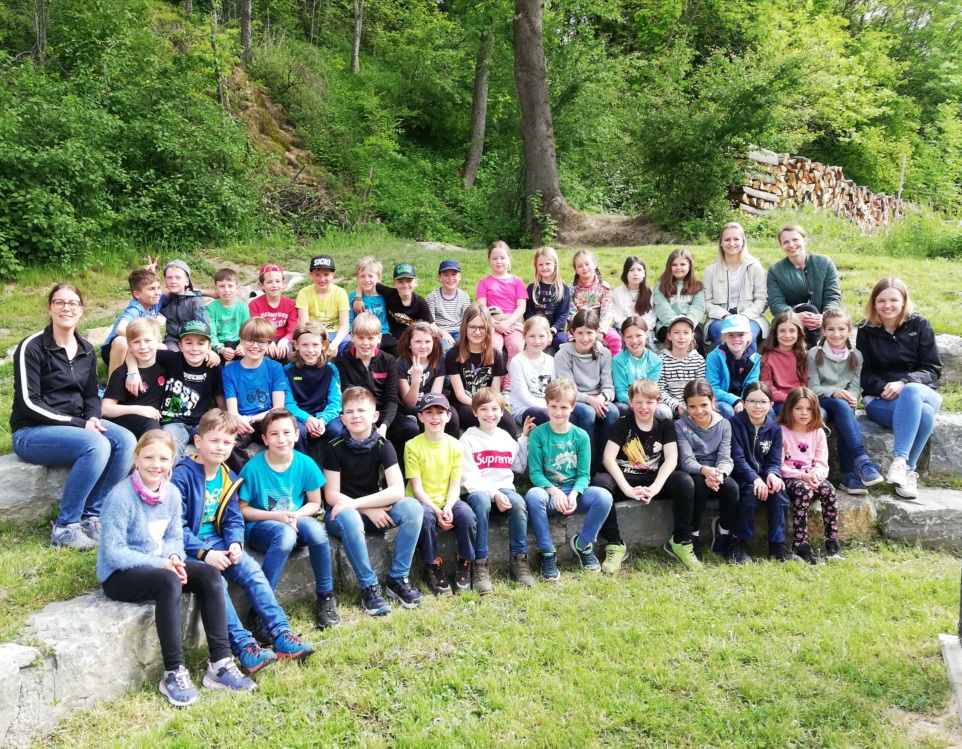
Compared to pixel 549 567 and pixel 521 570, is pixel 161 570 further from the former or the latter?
pixel 549 567

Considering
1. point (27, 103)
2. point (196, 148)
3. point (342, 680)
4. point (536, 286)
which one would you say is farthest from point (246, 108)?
point (342, 680)

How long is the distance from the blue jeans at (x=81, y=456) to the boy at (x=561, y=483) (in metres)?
2.48

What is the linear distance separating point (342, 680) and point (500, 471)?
1.74 metres

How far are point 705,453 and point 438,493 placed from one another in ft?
5.97

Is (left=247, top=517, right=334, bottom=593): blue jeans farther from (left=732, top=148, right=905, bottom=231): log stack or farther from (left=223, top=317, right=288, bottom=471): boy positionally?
(left=732, top=148, right=905, bottom=231): log stack

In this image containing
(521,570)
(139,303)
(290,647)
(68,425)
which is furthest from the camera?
(139,303)

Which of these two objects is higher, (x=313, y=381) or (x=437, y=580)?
(x=313, y=381)

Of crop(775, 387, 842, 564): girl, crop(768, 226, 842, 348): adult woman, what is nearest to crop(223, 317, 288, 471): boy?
crop(775, 387, 842, 564): girl

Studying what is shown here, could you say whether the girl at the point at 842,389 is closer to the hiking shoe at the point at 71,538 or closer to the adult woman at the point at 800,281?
the adult woman at the point at 800,281

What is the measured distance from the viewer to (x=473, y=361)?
5613 mm

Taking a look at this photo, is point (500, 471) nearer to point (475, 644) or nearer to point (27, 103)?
point (475, 644)

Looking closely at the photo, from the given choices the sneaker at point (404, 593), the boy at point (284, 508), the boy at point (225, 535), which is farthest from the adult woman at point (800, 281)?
the boy at point (225, 535)

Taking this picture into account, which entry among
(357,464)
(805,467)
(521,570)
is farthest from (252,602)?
(805,467)

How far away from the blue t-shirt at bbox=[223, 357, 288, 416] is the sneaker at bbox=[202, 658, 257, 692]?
1846 millimetres
